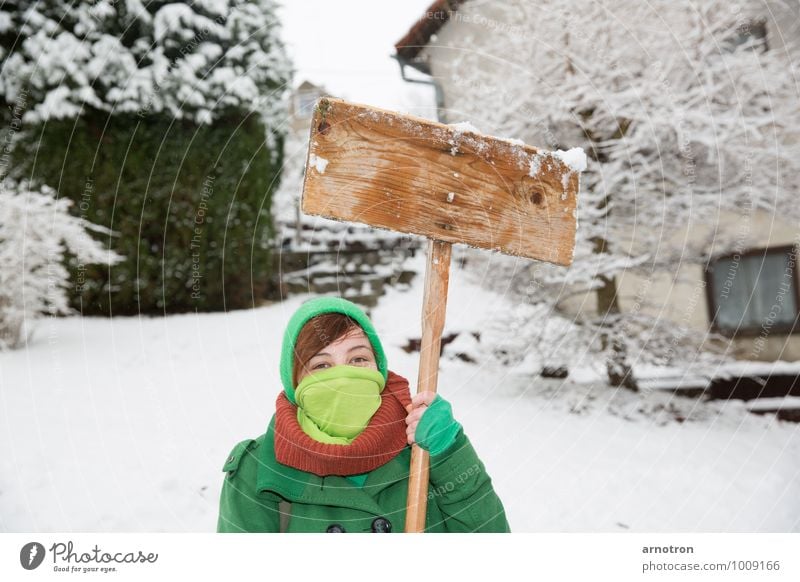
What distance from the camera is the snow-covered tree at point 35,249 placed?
315cm

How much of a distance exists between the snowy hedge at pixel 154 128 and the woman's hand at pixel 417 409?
1.95m

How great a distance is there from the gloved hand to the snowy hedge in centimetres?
197

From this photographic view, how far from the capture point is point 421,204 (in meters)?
1.13

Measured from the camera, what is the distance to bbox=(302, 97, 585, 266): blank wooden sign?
41.3 inches

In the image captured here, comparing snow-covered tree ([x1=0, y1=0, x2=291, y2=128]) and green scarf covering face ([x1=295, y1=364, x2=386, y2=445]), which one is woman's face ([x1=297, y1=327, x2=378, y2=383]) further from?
snow-covered tree ([x1=0, y1=0, x2=291, y2=128])

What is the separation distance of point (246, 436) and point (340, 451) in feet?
5.14

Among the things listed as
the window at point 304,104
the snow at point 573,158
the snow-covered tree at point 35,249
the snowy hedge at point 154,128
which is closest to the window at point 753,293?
the window at point 304,104

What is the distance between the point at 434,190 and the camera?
113 cm

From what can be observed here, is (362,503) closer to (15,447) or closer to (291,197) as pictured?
(15,447)

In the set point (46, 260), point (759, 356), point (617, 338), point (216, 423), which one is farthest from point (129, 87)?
point (759, 356)

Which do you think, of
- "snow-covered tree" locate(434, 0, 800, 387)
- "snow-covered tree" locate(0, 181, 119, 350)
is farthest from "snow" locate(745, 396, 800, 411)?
"snow-covered tree" locate(0, 181, 119, 350)

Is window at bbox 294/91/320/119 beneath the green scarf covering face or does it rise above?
above

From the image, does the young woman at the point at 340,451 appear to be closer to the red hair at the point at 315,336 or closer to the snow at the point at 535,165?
the red hair at the point at 315,336

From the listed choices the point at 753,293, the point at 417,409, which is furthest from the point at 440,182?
the point at 753,293
